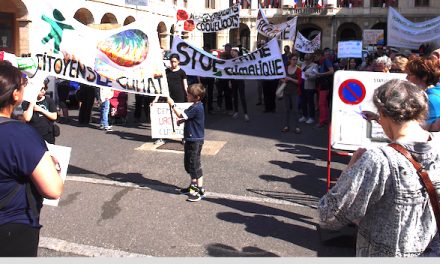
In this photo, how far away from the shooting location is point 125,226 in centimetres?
476

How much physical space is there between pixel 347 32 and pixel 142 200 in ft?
169

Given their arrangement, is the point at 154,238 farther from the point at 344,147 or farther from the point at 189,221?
the point at 344,147

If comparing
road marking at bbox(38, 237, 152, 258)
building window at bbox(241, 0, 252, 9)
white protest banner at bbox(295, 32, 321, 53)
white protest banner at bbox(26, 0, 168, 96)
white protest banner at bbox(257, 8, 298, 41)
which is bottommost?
road marking at bbox(38, 237, 152, 258)

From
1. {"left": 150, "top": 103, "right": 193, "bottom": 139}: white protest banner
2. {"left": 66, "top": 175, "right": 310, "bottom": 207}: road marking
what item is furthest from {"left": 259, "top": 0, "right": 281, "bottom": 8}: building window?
{"left": 66, "top": 175, "right": 310, "bottom": 207}: road marking

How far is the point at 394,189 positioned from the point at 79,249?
10.4 ft

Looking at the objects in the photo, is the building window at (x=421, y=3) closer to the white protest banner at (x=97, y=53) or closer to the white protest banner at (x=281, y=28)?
the white protest banner at (x=281, y=28)

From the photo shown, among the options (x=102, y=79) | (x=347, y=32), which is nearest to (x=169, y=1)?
(x=347, y=32)

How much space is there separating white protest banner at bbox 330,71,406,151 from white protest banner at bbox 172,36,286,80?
4750mm

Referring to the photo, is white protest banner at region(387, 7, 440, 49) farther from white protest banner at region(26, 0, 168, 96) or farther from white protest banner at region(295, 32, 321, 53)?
white protest banner at region(295, 32, 321, 53)

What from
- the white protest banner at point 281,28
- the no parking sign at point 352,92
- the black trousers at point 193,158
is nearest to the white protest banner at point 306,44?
the white protest banner at point 281,28

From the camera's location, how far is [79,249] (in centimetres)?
421

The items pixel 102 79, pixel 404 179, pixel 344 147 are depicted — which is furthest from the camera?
pixel 102 79

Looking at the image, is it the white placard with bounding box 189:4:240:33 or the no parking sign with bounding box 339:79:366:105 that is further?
the white placard with bounding box 189:4:240:33

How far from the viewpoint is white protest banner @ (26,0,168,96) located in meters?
6.28
